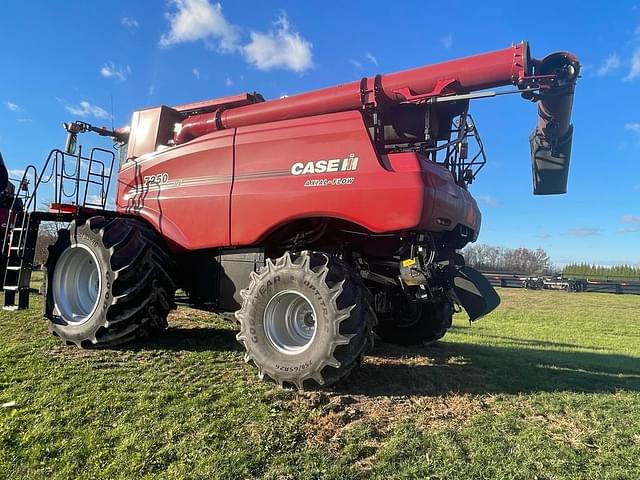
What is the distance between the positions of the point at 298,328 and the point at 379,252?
140cm

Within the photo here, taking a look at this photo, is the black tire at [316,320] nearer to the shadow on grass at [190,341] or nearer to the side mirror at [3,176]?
the shadow on grass at [190,341]

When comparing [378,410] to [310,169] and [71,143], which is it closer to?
[310,169]

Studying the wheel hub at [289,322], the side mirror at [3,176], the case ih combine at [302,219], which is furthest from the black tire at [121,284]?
the side mirror at [3,176]

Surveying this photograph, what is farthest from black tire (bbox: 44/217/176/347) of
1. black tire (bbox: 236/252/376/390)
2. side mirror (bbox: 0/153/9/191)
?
side mirror (bbox: 0/153/9/191)

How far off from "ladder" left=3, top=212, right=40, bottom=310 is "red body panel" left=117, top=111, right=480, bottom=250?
1.41 meters

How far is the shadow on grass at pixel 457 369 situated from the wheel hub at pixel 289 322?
2.08ft

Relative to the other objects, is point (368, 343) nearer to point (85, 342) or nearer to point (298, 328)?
point (298, 328)

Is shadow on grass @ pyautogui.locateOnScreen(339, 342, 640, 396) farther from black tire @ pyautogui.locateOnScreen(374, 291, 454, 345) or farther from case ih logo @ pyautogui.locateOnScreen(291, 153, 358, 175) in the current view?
case ih logo @ pyautogui.locateOnScreen(291, 153, 358, 175)

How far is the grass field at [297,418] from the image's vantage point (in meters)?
3.36

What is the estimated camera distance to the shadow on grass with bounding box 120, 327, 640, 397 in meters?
5.18

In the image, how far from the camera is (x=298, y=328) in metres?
5.34

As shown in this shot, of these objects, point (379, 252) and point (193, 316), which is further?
point (193, 316)

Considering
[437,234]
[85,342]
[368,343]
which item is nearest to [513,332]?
[437,234]

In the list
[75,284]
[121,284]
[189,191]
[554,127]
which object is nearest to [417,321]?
[554,127]
